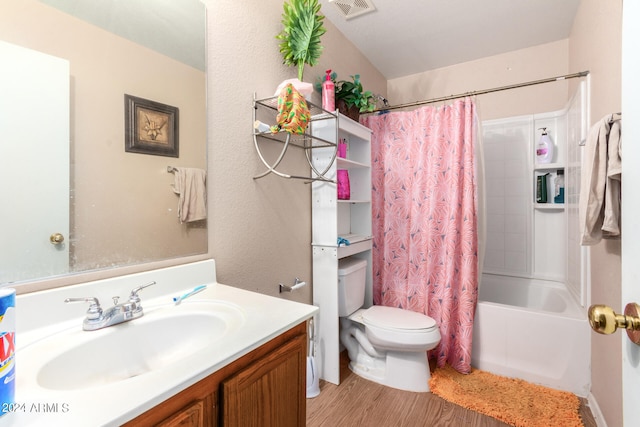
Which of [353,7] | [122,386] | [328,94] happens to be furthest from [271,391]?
[353,7]

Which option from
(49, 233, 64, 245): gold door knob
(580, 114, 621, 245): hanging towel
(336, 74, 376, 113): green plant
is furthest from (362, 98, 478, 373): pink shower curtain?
(49, 233, 64, 245): gold door knob

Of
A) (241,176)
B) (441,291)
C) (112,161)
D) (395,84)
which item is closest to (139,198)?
(112,161)

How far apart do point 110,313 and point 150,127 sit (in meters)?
0.61

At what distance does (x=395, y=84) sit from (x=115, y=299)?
9.97 ft

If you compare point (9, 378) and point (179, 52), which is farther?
point (179, 52)

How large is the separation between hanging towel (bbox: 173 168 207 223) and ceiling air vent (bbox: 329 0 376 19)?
1.46m

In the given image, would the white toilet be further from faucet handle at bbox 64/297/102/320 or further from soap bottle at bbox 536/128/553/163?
soap bottle at bbox 536/128/553/163

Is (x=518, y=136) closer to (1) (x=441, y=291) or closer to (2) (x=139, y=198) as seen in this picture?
(1) (x=441, y=291)

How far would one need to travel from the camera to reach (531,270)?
2543 mm

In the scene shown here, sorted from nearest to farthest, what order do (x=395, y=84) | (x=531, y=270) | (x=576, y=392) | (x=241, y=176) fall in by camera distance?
(x=241, y=176)
(x=576, y=392)
(x=531, y=270)
(x=395, y=84)

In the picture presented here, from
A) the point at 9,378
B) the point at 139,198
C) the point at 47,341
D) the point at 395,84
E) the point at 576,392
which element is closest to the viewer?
the point at 9,378

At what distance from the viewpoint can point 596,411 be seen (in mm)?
1529

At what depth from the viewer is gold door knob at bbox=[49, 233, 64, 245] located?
2.65 feet

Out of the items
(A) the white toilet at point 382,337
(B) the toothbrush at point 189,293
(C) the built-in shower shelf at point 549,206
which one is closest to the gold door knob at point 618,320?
(B) the toothbrush at point 189,293
